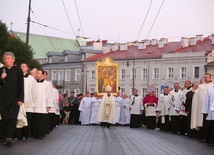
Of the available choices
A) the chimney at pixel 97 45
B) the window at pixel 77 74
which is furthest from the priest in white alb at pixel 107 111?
the chimney at pixel 97 45

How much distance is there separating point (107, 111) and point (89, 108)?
23.6 ft

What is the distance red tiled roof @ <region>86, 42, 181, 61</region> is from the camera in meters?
81.4

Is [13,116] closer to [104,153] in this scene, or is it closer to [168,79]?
[104,153]

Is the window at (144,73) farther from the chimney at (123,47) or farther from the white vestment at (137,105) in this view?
the white vestment at (137,105)

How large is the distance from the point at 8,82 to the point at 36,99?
318 cm

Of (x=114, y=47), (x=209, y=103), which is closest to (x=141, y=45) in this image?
(x=114, y=47)

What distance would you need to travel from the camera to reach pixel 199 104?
61.6ft

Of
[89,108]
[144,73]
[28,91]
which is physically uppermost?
[144,73]

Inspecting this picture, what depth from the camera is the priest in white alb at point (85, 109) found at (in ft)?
115

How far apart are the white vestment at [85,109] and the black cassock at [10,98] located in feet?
71.1

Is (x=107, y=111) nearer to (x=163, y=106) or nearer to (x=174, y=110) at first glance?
(x=163, y=106)

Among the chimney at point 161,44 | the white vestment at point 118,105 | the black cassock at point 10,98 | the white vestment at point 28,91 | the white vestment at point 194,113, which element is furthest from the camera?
the chimney at point 161,44

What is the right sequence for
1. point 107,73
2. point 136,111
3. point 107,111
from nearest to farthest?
point 107,111, point 136,111, point 107,73

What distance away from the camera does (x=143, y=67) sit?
8144 cm
